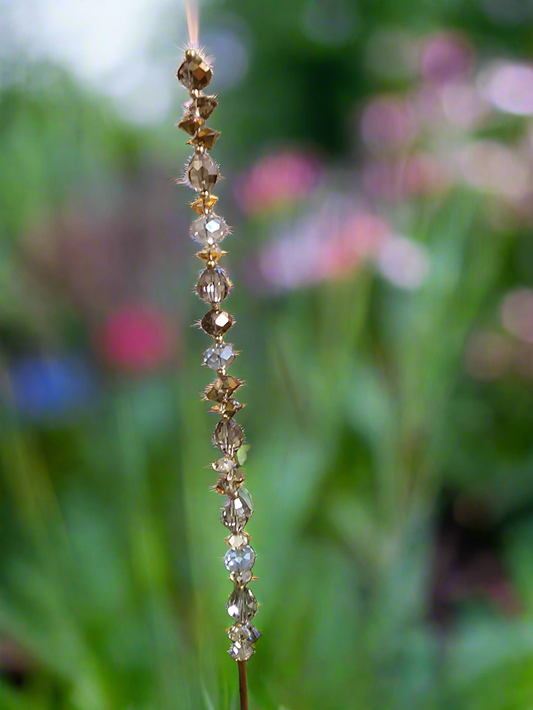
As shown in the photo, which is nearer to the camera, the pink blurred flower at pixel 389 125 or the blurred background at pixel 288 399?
the blurred background at pixel 288 399

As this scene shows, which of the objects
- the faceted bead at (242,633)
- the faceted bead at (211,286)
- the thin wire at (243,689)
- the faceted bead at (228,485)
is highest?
the faceted bead at (211,286)

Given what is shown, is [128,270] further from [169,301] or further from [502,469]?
[502,469]

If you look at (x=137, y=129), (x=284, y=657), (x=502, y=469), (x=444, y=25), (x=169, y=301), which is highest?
(x=444, y=25)

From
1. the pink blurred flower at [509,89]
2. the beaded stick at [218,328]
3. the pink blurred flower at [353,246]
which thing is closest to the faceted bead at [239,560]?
the beaded stick at [218,328]

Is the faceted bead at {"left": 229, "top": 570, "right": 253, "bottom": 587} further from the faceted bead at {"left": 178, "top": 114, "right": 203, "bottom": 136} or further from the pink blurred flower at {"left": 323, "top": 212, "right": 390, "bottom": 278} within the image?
the pink blurred flower at {"left": 323, "top": 212, "right": 390, "bottom": 278}

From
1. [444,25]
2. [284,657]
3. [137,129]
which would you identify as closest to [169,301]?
[137,129]

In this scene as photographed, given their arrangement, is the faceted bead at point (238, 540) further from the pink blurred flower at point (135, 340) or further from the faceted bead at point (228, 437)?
the pink blurred flower at point (135, 340)
